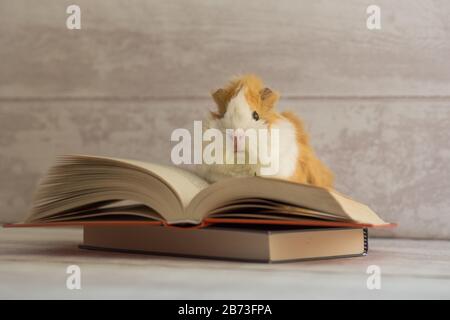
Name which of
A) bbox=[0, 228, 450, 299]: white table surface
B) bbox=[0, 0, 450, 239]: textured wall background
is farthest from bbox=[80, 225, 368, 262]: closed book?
bbox=[0, 0, 450, 239]: textured wall background

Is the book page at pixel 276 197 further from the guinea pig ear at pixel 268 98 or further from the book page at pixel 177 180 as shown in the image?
the guinea pig ear at pixel 268 98

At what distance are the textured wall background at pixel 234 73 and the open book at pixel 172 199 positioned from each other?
0.44 m

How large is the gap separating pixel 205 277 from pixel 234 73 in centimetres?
68

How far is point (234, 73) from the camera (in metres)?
1.37

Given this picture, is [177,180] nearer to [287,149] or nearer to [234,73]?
[287,149]

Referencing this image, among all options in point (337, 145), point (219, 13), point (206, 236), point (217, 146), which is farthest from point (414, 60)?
point (206, 236)

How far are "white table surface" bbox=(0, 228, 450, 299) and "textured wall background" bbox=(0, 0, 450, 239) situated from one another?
350 millimetres

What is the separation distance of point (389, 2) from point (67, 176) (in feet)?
2.28

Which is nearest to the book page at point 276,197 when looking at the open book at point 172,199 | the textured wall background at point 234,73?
the open book at point 172,199

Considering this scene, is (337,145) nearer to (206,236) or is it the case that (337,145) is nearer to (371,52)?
(371,52)

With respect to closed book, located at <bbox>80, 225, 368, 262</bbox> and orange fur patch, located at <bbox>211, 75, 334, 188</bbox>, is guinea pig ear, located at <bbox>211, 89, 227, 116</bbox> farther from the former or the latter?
closed book, located at <bbox>80, 225, 368, 262</bbox>

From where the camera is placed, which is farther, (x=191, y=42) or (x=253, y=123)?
(x=191, y=42)

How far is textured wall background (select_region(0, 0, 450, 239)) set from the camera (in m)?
1.32

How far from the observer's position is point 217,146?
1.00m
